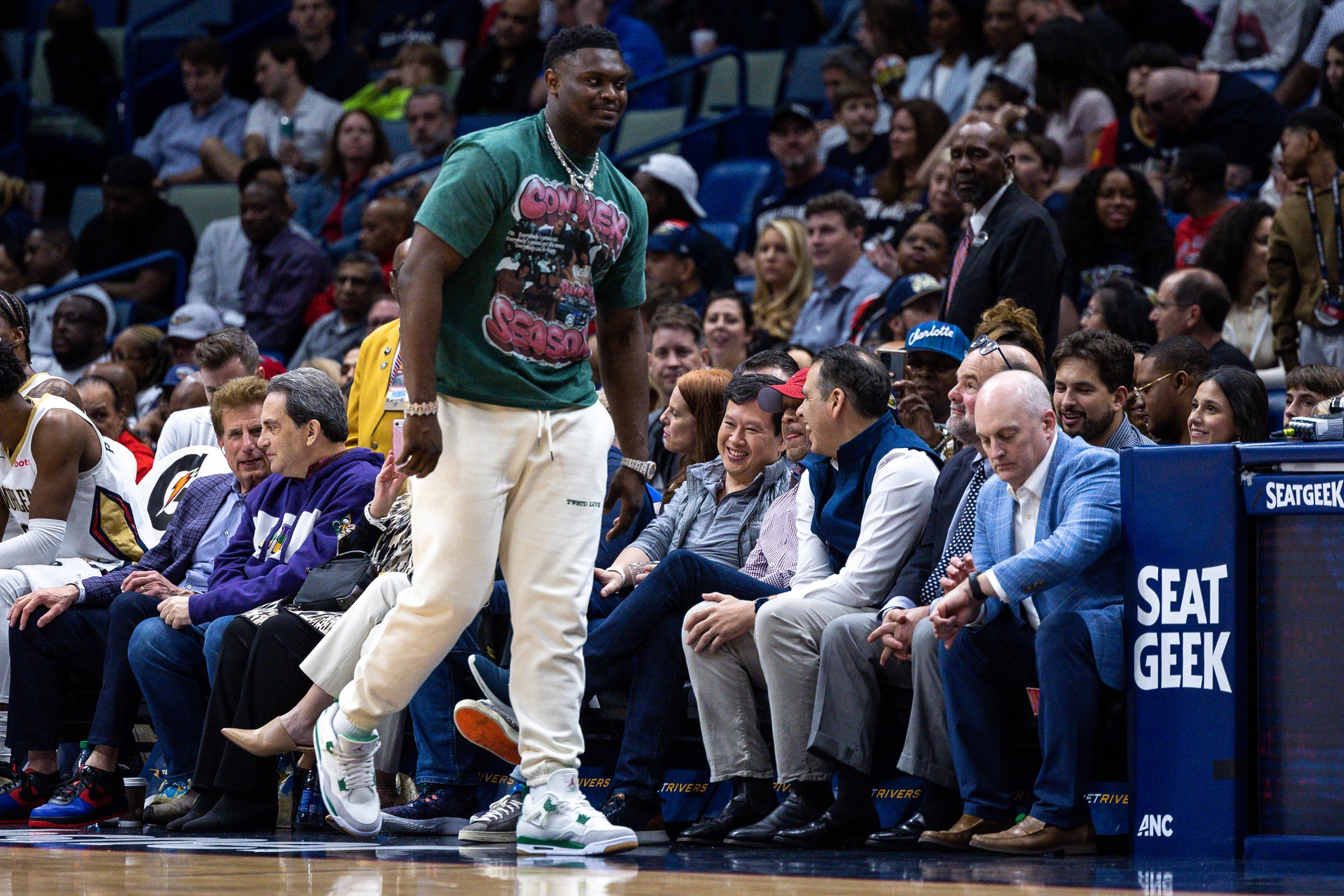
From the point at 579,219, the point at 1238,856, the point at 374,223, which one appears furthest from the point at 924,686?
the point at 374,223

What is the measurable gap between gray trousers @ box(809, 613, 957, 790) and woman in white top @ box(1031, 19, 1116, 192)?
5355mm

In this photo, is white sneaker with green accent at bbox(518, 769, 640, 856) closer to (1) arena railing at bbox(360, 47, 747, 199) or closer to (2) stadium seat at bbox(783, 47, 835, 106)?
(1) arena railing at bbox(360, 47, 747, 199)

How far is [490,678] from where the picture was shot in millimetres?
5176

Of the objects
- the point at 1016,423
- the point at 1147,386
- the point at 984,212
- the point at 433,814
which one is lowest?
the point at 433,814

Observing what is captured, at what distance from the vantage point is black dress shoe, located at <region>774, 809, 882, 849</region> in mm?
4766

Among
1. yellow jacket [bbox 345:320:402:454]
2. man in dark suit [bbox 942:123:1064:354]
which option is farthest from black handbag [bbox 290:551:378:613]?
man in dark suit [bbox 942:123:1064:354]

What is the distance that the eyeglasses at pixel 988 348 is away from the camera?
5246mm

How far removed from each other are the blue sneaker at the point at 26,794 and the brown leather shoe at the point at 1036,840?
11.4ft

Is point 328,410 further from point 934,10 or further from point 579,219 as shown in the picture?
point 934,10

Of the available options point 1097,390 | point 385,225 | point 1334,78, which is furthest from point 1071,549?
point 385,225

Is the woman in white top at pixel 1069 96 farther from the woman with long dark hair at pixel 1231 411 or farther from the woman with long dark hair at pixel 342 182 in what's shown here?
the woman with long dark hair at pixel 342 182

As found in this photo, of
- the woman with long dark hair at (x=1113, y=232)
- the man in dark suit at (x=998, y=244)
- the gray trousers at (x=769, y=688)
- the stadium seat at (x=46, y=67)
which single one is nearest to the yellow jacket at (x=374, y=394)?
the gray trousers at (x=769, y=688)

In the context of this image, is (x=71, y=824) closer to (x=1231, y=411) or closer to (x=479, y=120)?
(x=1231, y=411)

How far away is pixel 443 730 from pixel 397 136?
8072 mm
